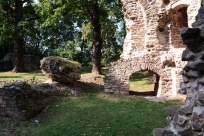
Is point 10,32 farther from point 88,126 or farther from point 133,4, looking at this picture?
point 88,126

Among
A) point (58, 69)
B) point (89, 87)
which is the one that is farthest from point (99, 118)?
point (89, 87)

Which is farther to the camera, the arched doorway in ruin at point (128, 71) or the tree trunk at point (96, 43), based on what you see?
the tree trunk at point (96, 43)

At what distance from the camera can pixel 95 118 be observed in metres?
7.37

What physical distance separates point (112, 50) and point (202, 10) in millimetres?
21712

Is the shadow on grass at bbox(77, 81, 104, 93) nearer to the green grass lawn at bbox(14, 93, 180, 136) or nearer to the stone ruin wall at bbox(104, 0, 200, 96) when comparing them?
the stone ruin wall at bbox(104, 0, 200, 96)

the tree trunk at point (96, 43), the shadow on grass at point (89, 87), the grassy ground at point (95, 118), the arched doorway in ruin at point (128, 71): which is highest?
the tree trunk at point (96, 43)

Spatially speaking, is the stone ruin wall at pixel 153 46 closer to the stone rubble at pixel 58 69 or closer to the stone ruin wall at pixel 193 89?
the stone rubble at pixel 58 69

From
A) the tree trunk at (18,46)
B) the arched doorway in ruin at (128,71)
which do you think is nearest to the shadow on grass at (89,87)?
the arched doorway in ruin at (128,71)

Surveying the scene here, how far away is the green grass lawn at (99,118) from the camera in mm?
6336

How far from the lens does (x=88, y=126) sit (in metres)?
6.71

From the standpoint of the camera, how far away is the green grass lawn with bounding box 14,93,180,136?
6336 millimetres

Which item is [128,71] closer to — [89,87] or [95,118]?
[89,87]

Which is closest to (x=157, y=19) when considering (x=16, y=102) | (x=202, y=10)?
(x=16, y=102)

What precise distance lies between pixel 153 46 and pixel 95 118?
5419 millimetres
